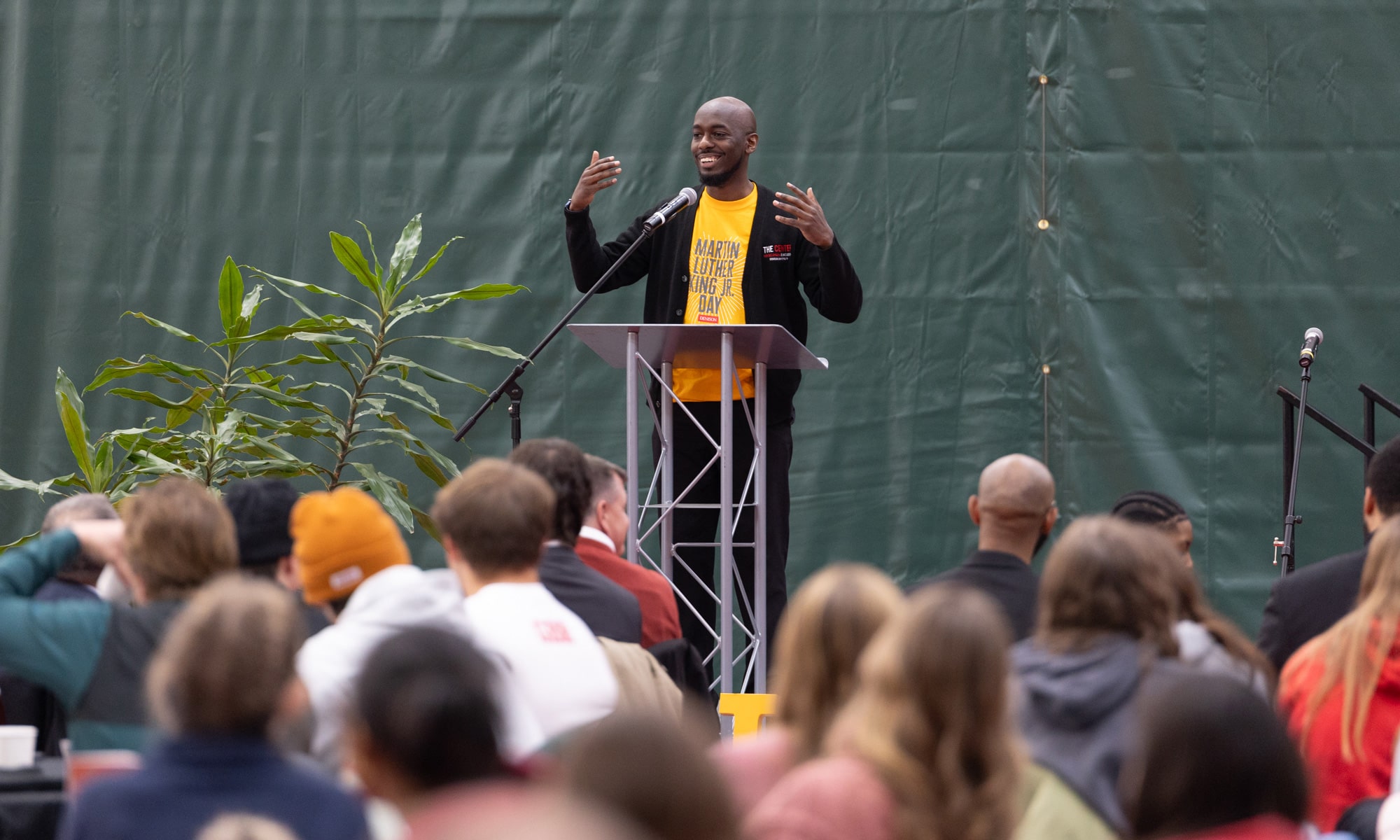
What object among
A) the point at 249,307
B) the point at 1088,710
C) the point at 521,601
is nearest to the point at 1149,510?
the point at 1088,710

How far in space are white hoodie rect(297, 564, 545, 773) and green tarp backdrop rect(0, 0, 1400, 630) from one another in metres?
3.70

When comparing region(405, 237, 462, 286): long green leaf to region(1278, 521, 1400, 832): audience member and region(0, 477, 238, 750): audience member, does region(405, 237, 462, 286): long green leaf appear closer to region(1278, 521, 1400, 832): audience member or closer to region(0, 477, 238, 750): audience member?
region(0, 477, 238, 750): audience member

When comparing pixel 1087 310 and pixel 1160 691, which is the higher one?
pixel 1087 310

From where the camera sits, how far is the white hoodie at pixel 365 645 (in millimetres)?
2088

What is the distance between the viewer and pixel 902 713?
1551 mm

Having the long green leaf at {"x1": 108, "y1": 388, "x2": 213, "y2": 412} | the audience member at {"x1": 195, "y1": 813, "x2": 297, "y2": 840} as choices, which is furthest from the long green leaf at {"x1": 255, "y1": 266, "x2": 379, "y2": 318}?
the audience member at {"x1": 195, "y1": 813, "x2": 297, "y2": 840}

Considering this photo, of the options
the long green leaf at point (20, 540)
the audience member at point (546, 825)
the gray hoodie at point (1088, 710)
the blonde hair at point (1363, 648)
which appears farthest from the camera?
the long green leaf at point (20, 540)

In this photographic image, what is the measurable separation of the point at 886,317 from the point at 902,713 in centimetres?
435

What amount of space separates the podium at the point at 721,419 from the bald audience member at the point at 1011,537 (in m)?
1.10

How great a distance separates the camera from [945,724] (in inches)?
61.2

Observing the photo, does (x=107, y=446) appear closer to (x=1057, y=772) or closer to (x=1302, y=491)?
(x=1057, y=772)

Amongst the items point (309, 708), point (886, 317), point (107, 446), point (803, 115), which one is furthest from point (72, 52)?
point (309, 708)

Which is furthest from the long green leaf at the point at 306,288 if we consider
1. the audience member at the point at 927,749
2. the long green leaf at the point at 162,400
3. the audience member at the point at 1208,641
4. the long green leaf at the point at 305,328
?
the audience member at the point at 927,749

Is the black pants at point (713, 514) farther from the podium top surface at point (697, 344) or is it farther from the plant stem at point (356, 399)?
the plant stem at point (356, 399)
